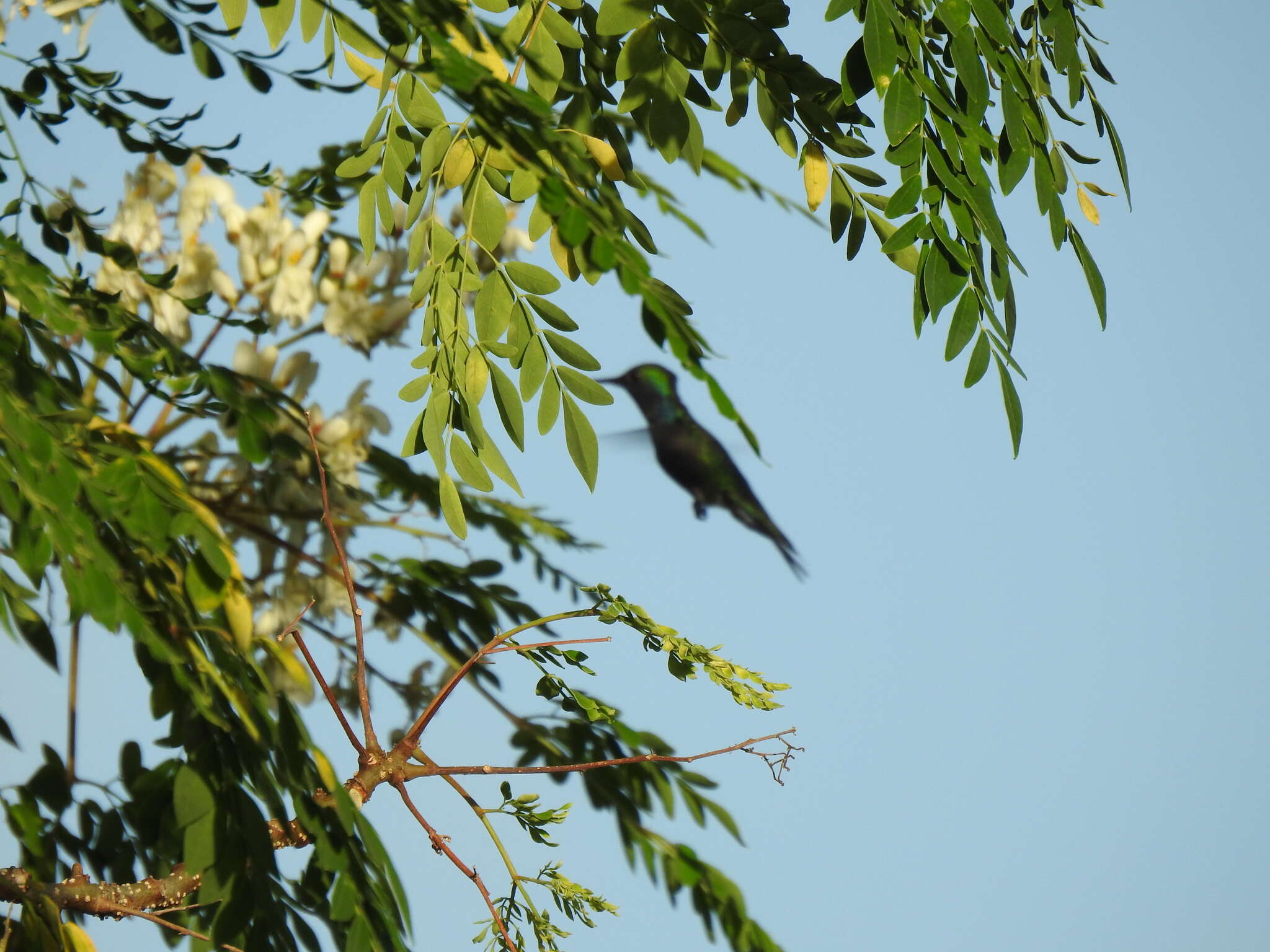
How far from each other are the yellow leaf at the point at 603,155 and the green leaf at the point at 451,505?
24 cm

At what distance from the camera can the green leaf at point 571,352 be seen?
0.78 metres

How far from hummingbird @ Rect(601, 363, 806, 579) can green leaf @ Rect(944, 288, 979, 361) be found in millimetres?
1228

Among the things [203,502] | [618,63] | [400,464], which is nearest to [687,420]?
[400,464]

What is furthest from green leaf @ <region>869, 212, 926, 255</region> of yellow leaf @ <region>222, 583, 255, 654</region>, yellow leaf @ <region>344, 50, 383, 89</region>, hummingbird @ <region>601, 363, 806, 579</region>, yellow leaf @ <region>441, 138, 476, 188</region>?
hummingbird @ <region>601, 363, 806, 579</region>

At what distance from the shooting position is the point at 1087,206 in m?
0.84

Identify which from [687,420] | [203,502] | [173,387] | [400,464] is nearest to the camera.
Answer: [173,387]

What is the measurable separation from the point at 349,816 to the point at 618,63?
0.53 meters

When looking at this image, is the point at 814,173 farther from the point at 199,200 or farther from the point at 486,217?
the point at 199,200

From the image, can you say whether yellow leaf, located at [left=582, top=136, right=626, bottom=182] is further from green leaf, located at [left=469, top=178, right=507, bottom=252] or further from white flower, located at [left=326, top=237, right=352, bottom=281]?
white flower, located at [left=326, top=237, right=352, bottom=281]

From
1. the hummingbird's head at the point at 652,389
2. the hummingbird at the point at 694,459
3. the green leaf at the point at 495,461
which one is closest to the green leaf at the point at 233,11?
the green leaf at the point at 495,461

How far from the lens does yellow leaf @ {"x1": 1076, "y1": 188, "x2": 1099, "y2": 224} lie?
2.72 ft

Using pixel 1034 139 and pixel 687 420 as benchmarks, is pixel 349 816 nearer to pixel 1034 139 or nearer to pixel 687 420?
pixel 1034 139

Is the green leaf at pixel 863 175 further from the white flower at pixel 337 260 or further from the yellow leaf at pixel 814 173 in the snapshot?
the white flower at pixel 337 260

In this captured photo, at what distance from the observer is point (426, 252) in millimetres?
896
